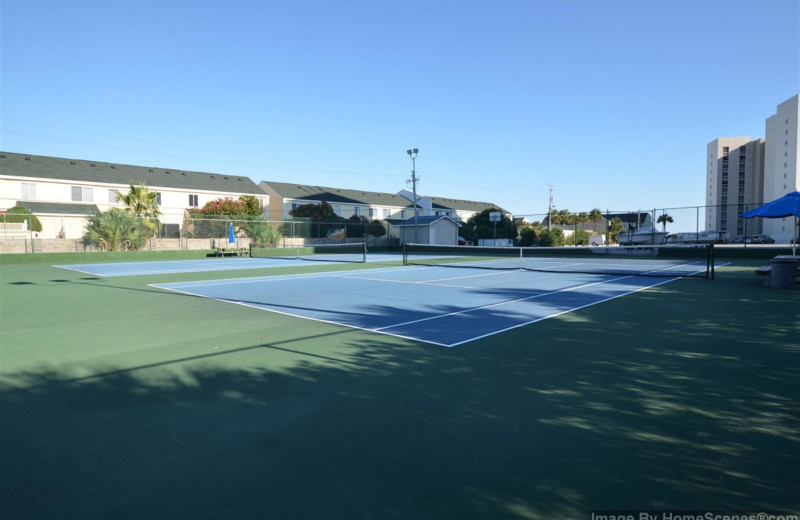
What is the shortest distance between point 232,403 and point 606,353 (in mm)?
4444

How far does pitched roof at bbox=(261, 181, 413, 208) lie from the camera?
58281mm

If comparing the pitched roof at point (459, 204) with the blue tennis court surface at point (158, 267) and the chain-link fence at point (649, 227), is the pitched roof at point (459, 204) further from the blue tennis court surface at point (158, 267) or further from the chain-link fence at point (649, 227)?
the blue tennis court surface at point (158, 267)

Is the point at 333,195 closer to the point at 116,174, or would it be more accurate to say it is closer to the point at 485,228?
the point at 485,228

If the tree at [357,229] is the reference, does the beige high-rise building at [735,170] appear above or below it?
above

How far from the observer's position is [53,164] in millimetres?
43000

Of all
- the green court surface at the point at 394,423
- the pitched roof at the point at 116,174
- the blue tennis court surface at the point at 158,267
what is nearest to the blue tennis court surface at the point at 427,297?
the green court surface at the point at 394,423

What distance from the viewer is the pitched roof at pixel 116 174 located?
40656 millimetres

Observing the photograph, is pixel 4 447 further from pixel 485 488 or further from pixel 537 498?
pixel 537 498

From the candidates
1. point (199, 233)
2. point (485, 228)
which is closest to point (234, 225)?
point (199, 233)

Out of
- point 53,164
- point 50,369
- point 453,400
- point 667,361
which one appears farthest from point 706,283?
point 53,164

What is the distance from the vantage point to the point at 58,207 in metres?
40.2

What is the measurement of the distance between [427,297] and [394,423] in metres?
7.36

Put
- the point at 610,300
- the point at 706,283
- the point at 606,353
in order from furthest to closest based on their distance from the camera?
the point at 706,283, the point at 610,300, the point at 606,353

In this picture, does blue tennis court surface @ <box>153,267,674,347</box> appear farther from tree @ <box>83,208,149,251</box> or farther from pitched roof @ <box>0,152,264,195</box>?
pitched roof @ <box>0,152,264,195</box>
